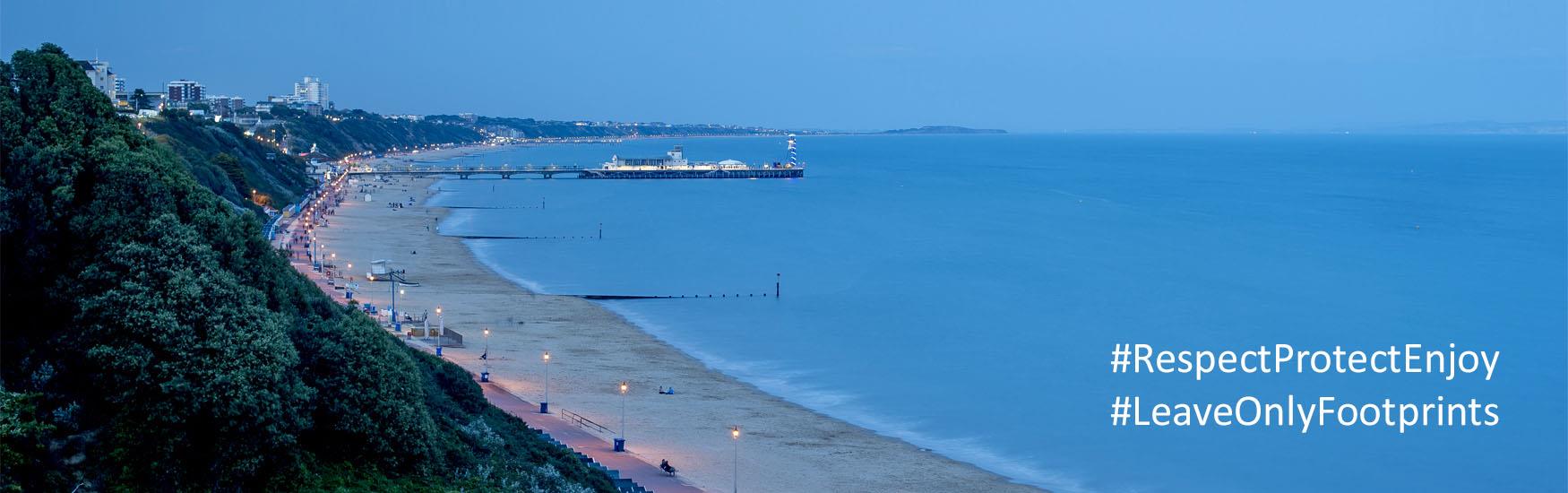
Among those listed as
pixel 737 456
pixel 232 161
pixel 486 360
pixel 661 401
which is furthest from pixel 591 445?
pixel 232 161

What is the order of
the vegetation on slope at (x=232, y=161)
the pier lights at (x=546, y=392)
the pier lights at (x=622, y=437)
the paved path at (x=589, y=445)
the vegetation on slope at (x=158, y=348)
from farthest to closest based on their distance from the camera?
the vegetation on slope at (x=232, y=161) < the pier lights at (x=546, y=392) < the pier lights at (x=622, y=437) < the paved path at (x=589, y=445) < the vegetation on slope at (x=158, y=348)

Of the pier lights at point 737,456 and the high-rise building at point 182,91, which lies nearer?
the pier lights at point 737,456

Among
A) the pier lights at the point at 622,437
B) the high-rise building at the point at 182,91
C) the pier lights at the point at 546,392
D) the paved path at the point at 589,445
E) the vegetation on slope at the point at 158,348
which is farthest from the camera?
the high-rise building at the point at 182,91

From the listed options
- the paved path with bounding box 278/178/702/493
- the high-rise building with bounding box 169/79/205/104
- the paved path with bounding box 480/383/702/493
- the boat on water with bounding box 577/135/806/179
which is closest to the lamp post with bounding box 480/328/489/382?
the paved path with bounding box 278/178/702/493

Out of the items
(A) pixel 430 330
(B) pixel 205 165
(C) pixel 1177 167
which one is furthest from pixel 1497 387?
(C) pixel 1177 167

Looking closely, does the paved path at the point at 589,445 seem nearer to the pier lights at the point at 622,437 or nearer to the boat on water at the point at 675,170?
the pier lights at the point at 622,437

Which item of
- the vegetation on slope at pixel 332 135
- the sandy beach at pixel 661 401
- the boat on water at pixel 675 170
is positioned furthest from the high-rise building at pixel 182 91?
→ the sandy beach at pixel 661 401
